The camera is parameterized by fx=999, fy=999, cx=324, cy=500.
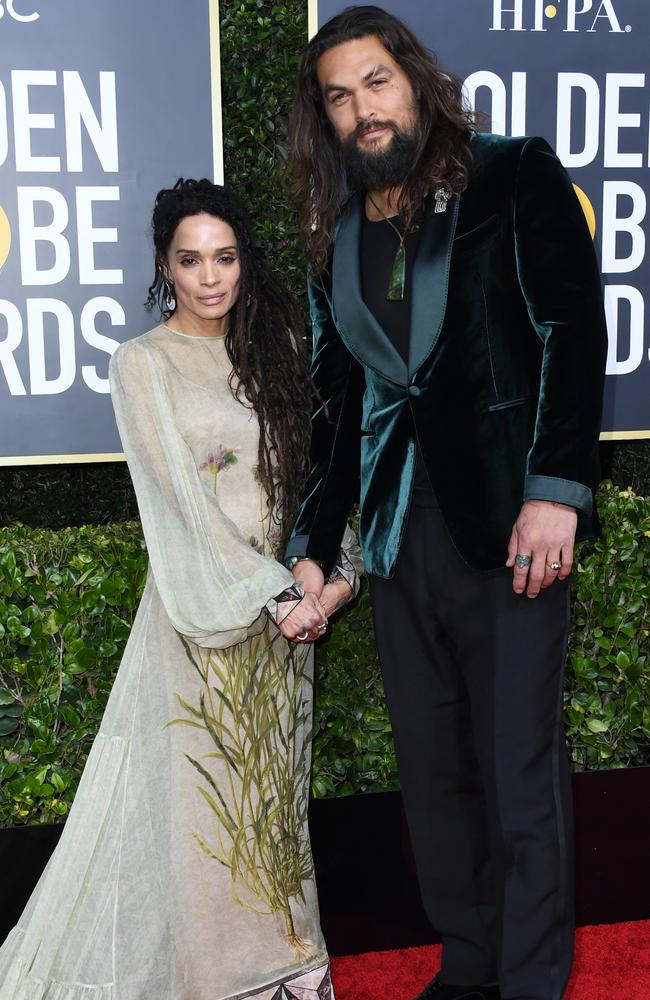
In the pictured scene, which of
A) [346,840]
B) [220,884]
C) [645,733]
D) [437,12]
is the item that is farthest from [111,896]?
[437,12]

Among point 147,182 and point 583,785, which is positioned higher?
point 147,182

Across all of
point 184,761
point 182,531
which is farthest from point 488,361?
point 184,761

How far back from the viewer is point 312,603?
7.33ft

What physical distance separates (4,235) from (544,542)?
1956 mm

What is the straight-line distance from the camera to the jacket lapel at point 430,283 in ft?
6.66

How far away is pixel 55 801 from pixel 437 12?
2608 millimetres

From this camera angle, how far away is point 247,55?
3086mm

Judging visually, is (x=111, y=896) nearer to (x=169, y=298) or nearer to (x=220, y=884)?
(x=220, y=884)

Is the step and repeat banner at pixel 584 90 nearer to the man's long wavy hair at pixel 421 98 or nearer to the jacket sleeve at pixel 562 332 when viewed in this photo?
the man's long wavy hair at pixel 421 98

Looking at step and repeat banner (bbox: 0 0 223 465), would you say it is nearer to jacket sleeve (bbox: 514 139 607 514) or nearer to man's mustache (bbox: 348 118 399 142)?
man's mustache (bbox: 348 118 399 142)

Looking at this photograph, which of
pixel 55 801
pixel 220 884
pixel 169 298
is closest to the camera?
pixel 220 884

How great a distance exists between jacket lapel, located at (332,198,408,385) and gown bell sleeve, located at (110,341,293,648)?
433mm

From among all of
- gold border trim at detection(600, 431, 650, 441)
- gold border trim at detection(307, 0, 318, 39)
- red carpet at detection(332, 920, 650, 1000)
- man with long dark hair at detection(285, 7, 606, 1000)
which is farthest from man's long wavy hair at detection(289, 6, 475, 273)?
red carpet at detection(332, 920, 650, 1000)

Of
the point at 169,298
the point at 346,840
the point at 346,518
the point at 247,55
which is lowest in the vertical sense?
the point at 346,840
